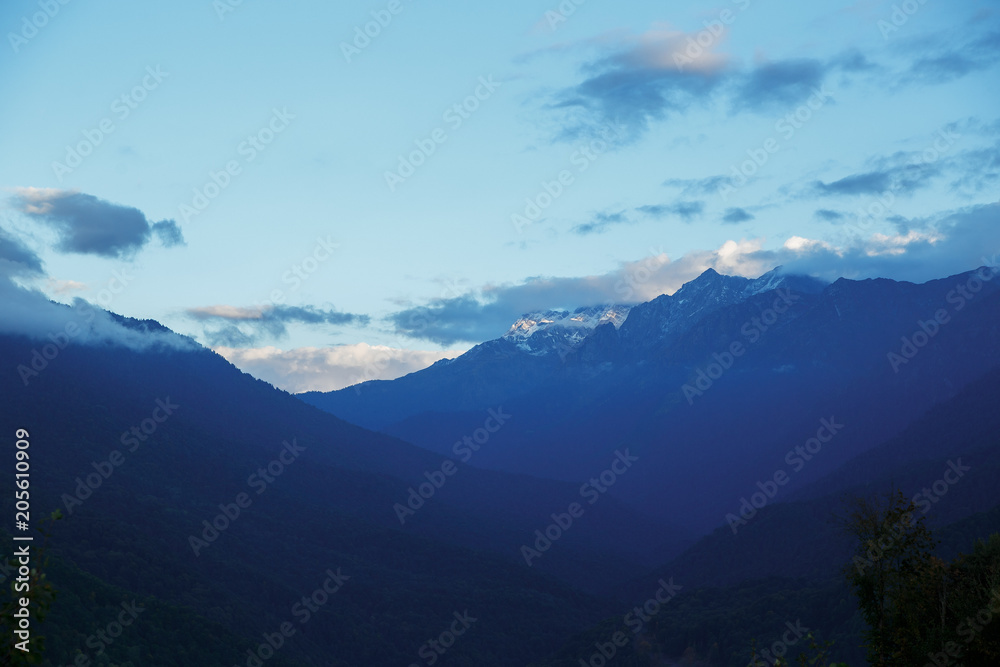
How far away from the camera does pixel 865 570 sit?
48.6 meters

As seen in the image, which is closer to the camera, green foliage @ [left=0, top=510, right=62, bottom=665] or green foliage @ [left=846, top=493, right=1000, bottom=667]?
green foliage @ [left=0, top=510, right=62, bottom=665]

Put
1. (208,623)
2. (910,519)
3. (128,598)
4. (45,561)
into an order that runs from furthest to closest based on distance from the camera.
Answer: (208,623) → (128,598) → (910,519) → (45,561)

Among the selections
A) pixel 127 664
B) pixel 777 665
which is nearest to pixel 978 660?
pixel 777 665

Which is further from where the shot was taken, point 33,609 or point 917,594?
point 917,594

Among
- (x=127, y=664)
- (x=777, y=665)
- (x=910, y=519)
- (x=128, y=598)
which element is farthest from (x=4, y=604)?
(x=128, y=598)

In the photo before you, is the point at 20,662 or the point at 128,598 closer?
the point at 20,662

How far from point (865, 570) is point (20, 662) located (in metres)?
43.2

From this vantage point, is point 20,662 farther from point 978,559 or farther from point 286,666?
point 286,666

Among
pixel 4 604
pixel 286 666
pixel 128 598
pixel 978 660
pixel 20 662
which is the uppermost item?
pixel 4 604

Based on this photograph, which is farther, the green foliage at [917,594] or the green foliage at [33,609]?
the green foliage at [917,594]

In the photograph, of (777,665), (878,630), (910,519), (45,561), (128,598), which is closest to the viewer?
(45,561)

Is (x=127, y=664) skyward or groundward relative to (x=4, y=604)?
groundward

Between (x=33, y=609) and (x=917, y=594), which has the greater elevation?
(x=33, y=609)

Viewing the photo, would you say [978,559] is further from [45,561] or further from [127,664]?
[127,664]
